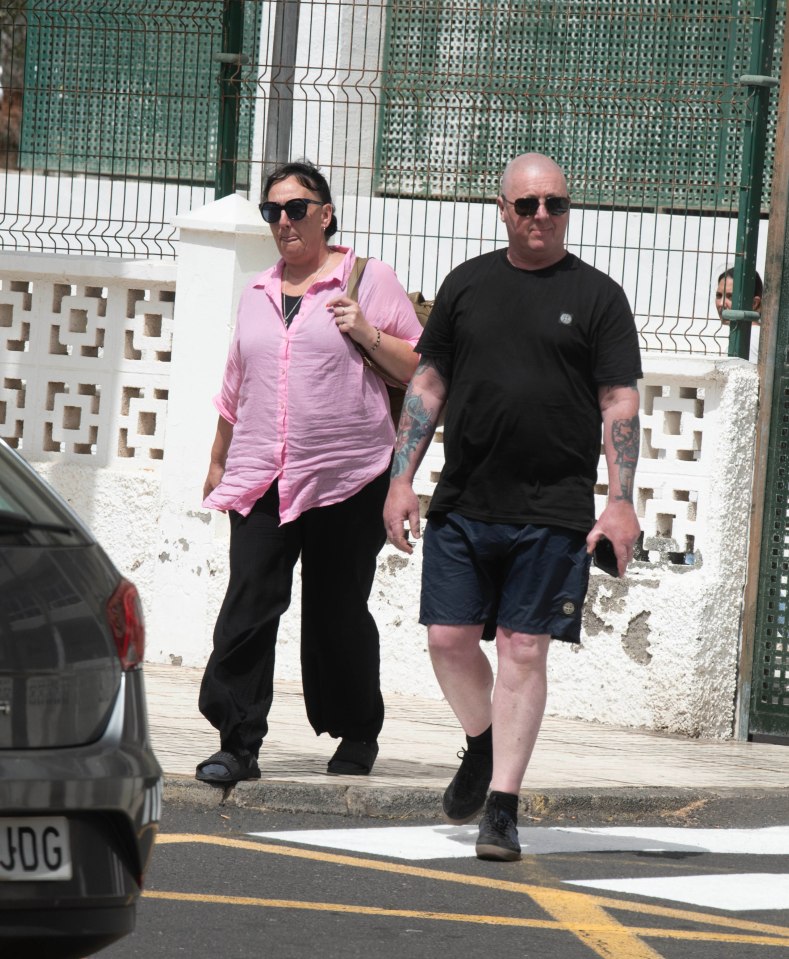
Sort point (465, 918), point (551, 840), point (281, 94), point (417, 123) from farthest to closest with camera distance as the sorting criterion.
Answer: point (281, 94) → point (417, 123) → point (551, 840) → point (465, 918)

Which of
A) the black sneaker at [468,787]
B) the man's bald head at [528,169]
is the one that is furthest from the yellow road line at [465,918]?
the man's bald head at [528,169]

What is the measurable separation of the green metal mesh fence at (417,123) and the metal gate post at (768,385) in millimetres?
237

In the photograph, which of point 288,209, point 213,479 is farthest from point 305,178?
point 213,479

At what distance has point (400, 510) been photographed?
657cm

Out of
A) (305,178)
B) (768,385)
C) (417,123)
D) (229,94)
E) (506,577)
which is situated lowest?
(506,577)

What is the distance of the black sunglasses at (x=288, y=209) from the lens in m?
7.23

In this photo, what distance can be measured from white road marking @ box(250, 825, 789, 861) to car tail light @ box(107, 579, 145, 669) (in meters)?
2.19

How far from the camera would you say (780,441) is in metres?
9.53

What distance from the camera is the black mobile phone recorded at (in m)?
6.29

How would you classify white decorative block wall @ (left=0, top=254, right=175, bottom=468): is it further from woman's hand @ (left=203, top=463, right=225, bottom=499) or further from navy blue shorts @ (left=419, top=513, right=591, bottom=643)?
navy blue shorts @ (left=419, top=513, right=591, bottom=643)

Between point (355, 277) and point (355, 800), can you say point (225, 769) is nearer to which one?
point (355, 800)

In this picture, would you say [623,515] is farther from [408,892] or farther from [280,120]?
[280,120]

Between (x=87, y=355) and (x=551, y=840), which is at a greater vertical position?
(x=87, y=355)

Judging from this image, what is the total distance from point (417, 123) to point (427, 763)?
373 centimetres
